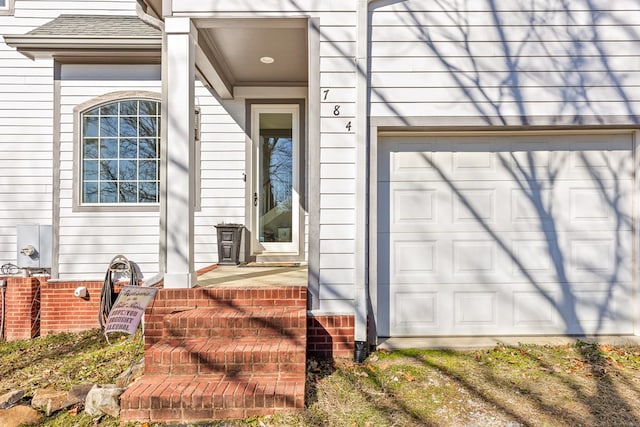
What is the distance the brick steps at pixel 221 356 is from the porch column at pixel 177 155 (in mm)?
314

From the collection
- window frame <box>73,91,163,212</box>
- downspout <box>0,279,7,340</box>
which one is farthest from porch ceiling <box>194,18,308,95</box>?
downspout <box>0,279,7,340</box>

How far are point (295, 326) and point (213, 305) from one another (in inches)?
31.4

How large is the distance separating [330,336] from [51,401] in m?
2.17

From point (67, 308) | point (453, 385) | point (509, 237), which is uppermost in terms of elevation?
point (509, 237)

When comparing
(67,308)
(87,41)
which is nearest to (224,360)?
(67,308)

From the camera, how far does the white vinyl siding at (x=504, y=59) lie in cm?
341

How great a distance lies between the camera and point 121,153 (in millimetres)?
5039

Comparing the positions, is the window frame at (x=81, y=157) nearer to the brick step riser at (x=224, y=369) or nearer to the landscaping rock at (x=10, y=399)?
the landscaping rock at (x=10, y=399)

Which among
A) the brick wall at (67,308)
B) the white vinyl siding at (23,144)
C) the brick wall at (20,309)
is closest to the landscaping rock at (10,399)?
the brick wall at (67,308)

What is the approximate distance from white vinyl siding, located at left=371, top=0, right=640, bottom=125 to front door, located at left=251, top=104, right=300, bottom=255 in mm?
2183

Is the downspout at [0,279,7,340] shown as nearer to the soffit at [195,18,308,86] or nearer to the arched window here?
the arched window

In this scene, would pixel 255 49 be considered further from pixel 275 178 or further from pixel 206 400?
pixel 206 400

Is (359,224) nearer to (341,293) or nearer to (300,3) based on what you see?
(341,293)

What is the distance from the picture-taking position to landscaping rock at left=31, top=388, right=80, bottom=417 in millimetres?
2643
